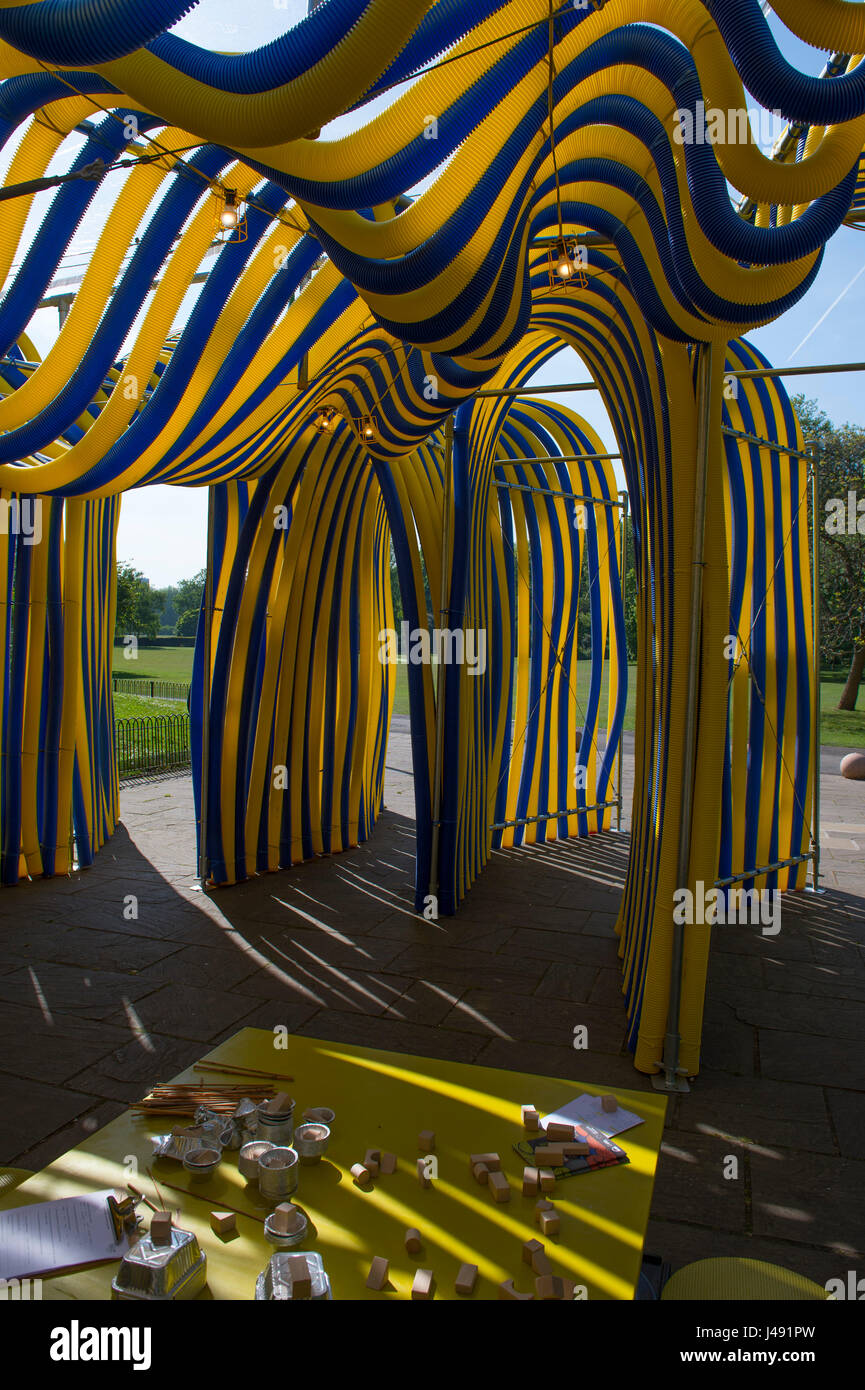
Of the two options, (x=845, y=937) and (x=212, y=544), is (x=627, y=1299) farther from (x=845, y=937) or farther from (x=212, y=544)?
(x=212, y=544)

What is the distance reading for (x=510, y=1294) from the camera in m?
2.09

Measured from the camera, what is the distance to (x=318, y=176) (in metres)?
3.14

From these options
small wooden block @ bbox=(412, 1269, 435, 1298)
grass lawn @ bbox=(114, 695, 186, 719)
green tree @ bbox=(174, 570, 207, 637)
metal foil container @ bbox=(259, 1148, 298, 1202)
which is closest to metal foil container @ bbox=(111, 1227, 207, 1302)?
metal foil container @ bbox=(259, 1148, 298, 1202)

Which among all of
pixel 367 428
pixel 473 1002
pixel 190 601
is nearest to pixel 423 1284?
pixel 473 1002

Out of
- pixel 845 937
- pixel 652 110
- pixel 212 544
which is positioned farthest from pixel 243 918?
pixel 652 110

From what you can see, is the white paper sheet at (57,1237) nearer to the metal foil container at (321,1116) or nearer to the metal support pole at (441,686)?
the metal foil container at (321,1116)

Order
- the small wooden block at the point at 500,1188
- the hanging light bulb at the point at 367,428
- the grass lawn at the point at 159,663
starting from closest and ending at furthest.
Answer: the small wooden block at the point at 500,1188 < the hanging light bulb at the point at 367,428 < the grass lawn at the point at 159,663

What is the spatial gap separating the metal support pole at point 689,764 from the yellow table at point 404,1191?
1.83m

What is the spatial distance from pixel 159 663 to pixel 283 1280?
2235 inches

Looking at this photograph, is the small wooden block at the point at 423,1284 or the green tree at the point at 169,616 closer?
the small wooden block at the point at 423,1284

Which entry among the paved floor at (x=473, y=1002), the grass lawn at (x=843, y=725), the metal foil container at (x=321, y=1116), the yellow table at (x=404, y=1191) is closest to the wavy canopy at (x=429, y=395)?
the paved floor at (x=473, y=1002)

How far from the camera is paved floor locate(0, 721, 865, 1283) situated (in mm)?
4016

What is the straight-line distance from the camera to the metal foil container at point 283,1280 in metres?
2.04

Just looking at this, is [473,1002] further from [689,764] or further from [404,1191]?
[404,1191]
